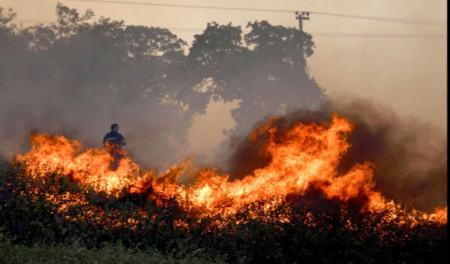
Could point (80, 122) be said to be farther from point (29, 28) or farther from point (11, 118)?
point (29, 28)

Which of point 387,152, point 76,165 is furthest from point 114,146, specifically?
point 387,152

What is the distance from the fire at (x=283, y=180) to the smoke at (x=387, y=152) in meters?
0.36

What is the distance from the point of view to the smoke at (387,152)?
18.0 metres

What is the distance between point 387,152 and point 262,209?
13.0ft

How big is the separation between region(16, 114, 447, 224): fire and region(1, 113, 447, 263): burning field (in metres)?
0.02

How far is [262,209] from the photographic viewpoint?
16172 mm

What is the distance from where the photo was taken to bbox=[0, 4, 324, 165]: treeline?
210 ft

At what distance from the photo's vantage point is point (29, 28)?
2904 inches

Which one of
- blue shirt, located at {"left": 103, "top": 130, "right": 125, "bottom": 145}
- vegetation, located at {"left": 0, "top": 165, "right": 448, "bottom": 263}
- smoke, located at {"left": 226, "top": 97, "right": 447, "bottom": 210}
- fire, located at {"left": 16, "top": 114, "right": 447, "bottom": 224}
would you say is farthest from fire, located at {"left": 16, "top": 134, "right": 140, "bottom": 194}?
smoke, located at {"left": 226, "top": 97, "right": 447, "bottom": 210}

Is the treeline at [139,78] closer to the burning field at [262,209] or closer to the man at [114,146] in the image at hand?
the man at [114,146]

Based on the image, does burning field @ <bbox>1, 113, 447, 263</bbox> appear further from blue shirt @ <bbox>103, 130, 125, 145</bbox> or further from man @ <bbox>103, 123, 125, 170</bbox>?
blue shirt @ <bbox>103, 130, 125, 145</bbox>

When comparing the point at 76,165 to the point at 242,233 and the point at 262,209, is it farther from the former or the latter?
the point at 242,233

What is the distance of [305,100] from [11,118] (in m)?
23.4

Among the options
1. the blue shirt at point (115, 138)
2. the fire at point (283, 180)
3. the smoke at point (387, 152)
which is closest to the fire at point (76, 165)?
the fire at point (283, 180)
